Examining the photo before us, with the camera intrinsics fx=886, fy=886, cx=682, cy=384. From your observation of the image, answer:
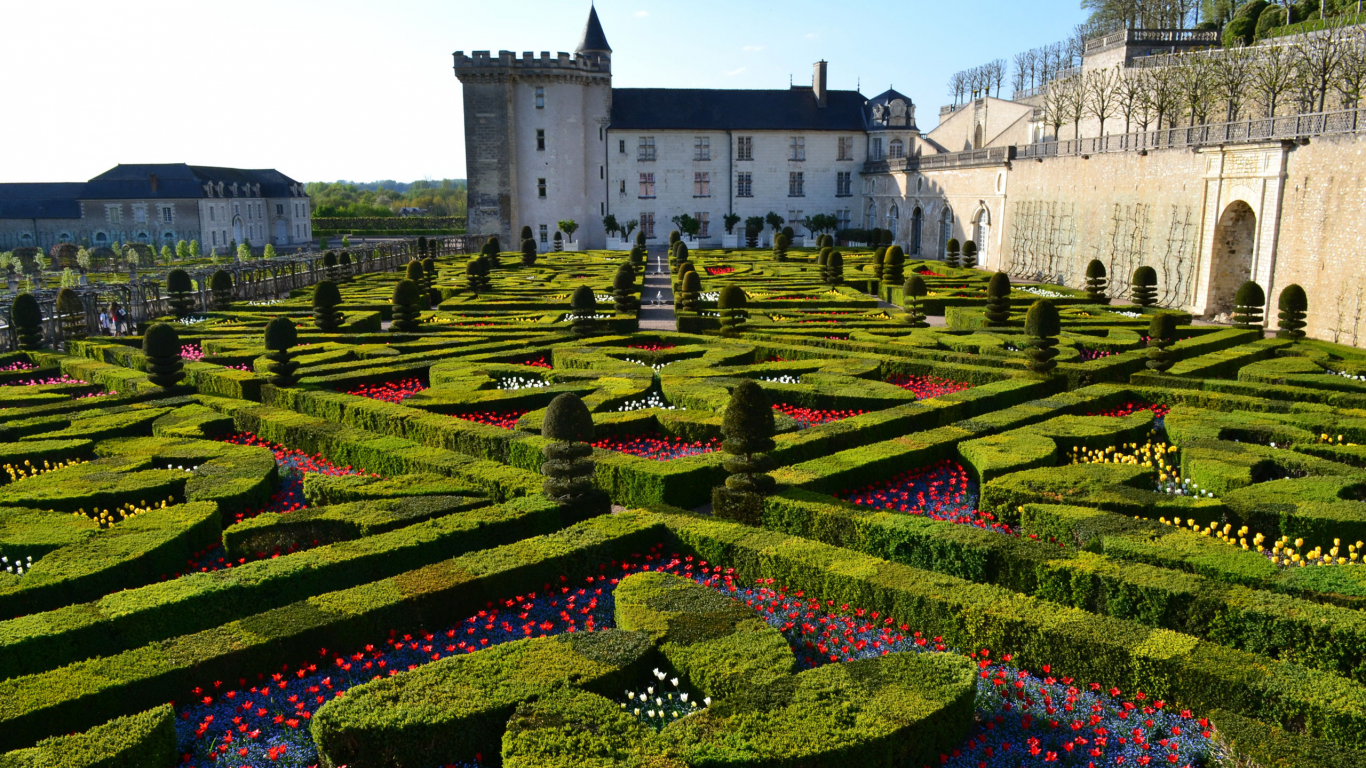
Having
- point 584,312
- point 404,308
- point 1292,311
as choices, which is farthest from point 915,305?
point 404,308

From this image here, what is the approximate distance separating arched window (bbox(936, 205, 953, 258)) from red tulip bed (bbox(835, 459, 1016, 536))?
37.9 meters

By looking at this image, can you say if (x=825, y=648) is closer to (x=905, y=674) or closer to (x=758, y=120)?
(x=905, y=674)

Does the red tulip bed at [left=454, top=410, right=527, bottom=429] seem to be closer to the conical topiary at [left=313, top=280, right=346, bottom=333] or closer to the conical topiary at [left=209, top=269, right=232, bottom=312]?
the conical topiary at [left=313, top=280, right=346, bottom=333]

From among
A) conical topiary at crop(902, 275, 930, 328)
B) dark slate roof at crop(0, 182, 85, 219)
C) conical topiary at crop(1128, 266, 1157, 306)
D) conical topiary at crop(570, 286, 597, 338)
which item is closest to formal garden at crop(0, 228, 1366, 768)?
conical topiary at crop(570, 286, 597, 338)

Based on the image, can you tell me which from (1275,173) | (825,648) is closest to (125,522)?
(825,648)

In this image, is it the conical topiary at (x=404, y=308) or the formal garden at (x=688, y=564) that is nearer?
the formal garden at (x=688, y=564)

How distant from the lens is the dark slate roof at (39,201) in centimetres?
6397

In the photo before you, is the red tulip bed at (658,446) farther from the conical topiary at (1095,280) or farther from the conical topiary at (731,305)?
the conical topiary at (1095,280)

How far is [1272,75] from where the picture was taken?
103 ft

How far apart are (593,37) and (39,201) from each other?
145 feet

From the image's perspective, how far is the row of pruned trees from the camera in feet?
97.4

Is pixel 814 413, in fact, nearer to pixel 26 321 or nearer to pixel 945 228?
pixel 26 321

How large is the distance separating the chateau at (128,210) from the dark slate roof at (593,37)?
33973 mm

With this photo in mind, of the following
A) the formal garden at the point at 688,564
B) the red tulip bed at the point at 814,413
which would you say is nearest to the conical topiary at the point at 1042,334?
the formal garden at the point at 688,564
